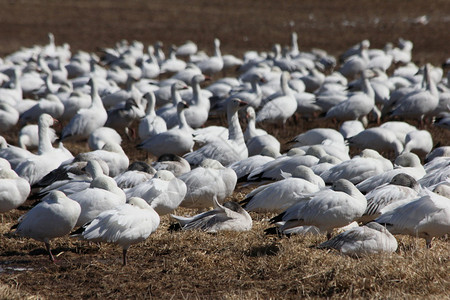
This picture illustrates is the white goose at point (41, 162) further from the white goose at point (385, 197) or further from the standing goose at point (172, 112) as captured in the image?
the white goose at point (385, 197)

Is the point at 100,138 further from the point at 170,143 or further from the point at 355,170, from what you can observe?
the point at 355,170

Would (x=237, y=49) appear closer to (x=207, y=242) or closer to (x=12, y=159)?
(x=12, y=159)

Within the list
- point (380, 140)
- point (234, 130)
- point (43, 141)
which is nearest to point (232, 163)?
point (234, 130)

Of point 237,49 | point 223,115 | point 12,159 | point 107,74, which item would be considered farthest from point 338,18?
point 12,159

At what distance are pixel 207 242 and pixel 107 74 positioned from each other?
1181 centimetres

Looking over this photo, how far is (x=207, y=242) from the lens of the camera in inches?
211

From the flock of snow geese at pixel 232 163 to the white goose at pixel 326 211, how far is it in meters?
0.01

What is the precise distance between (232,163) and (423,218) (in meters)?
3.63

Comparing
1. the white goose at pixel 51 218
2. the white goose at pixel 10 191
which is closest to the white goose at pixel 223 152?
the white goose at pixel 10 191

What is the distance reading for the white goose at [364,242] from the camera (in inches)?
181

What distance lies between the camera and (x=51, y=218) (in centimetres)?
498

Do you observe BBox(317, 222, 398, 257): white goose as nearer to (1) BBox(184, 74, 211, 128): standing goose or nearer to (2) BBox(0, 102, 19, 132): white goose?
(1) BBox(184, 74, 211, 128): standing goose

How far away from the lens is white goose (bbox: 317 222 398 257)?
4.61 m

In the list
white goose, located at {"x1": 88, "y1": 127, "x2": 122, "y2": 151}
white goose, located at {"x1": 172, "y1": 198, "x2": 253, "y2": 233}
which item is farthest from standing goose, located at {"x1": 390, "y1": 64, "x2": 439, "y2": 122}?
white goose, located at {"x1": 172, "y1": 198, "x2": 253, "y2": 233}
